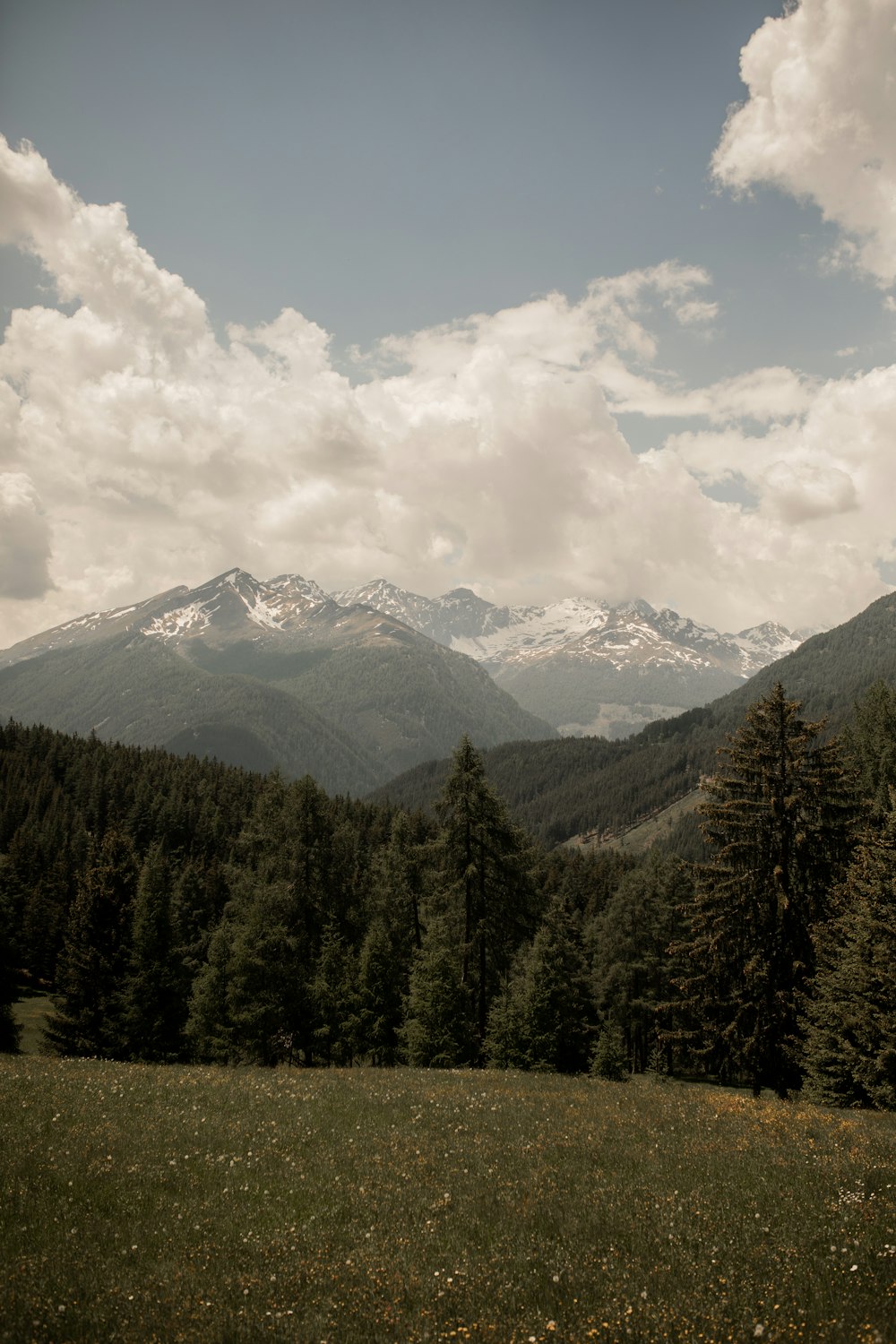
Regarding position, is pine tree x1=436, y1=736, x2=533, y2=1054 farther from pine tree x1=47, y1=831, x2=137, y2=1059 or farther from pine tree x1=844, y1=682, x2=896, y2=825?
pine tree x1=844, y1=682, x2=896, y2=825

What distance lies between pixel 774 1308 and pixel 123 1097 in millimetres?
15397

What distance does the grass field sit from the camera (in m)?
7.98

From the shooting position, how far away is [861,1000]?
2306cm

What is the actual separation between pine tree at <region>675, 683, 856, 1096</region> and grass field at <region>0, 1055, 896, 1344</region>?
25.7ft

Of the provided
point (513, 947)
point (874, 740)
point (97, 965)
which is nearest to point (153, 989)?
point (97, 965)

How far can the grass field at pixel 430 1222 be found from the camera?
7977mm

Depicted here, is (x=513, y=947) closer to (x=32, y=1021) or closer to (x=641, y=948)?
(x=641, y=948)

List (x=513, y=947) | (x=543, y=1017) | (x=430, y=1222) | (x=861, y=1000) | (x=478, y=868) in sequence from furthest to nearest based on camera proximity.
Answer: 1. (x=513, y=947)
2. (x=478, y=868)
3. (x=543, y=1017)
4. (x=861, y=1000)
5. (x=430, y=1222)

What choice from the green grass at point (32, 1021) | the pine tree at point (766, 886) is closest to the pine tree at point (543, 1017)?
the pine tree at point (766, 886)

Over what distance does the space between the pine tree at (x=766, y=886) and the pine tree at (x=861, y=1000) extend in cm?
88

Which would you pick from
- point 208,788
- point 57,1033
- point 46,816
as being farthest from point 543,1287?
point 208,788

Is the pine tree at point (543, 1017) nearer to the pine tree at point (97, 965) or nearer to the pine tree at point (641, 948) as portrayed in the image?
the pine tree at point (641, 948)

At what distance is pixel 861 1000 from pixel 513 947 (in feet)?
62.0

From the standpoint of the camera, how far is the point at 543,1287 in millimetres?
8711
